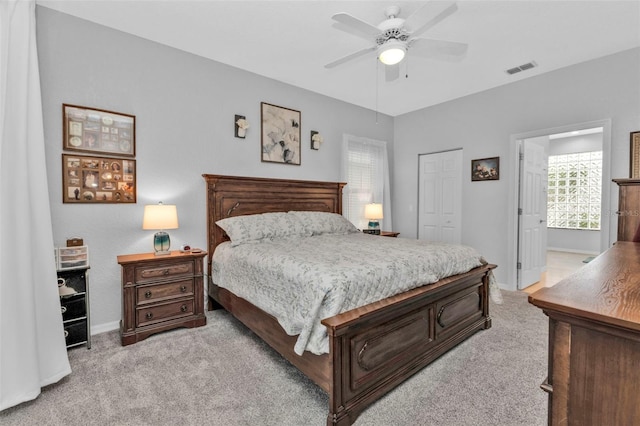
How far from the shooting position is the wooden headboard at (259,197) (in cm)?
339

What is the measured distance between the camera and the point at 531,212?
4.33 metres

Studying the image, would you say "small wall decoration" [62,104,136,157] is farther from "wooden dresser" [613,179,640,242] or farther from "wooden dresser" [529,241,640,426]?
"wooden dresser" [613,179,640,242]

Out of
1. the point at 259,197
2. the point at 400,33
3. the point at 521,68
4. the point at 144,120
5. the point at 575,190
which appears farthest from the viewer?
the point at 575,190

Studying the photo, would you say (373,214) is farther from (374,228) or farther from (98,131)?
(98,131)

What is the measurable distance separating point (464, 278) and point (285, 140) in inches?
110

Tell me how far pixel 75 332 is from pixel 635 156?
222 inches

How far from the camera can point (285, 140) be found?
4078mm

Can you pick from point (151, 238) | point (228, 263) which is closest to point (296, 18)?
point (228, 263)

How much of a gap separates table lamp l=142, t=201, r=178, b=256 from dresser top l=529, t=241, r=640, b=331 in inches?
112

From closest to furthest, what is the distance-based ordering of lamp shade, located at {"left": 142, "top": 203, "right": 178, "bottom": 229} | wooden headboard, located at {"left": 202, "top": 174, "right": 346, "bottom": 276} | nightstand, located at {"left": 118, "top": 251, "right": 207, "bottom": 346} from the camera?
nightstand, located at {"left": 118, "top": 251, "right": 207, "bottom": 346}, lamp shade, located at {"left": 142, "top": 203, "right": 178, "bottom": 229}, wooden headboard, located at {"left": 202, "top": 174, "right": 346, "bottom": 276}

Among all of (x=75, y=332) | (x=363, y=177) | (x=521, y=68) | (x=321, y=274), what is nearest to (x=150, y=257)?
(x=75, y=332)

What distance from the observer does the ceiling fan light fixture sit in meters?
2.31

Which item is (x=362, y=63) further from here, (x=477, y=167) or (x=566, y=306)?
(x=566, y=306)

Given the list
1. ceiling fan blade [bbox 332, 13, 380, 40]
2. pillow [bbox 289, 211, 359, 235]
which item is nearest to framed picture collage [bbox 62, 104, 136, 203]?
pillow [bbox 289, 211, 359, 235]
